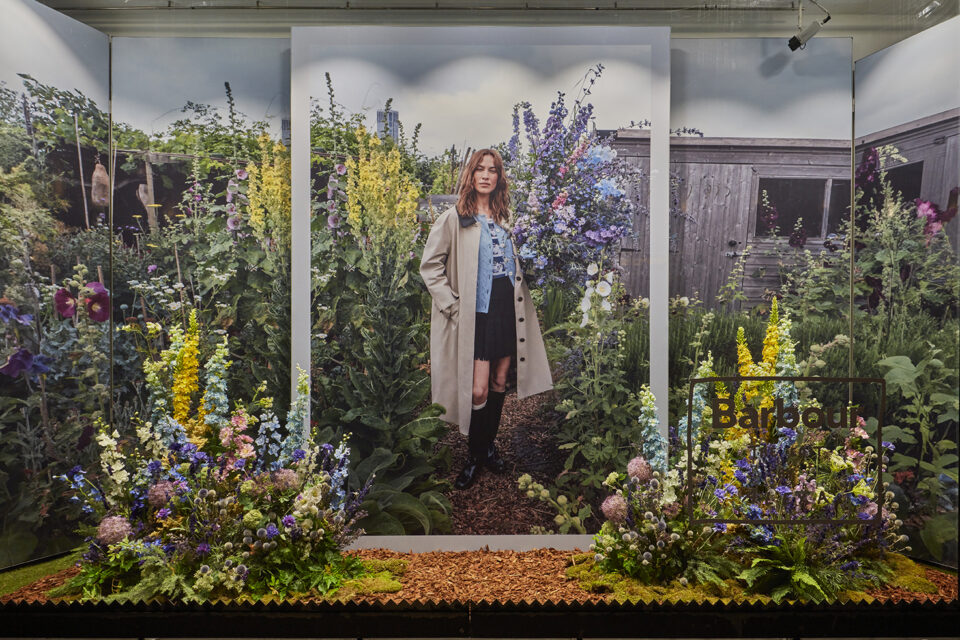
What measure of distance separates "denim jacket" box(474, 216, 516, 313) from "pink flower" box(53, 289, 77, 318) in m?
2.26

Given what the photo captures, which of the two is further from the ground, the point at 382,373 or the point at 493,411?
the point at 382,373

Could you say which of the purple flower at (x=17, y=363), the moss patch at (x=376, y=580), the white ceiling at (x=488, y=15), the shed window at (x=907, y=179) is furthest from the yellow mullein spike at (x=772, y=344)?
the purple flower at (x=17, y=363)

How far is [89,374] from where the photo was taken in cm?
330

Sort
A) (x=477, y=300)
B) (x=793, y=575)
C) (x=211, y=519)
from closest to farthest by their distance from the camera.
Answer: (x=793, y=575), (x=211, y=519), (x=477, y=300)

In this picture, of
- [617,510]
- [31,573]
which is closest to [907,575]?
[617,510]

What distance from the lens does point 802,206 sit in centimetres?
343

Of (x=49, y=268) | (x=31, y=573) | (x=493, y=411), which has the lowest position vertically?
(x=31, y=573)

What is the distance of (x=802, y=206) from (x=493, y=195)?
182cm

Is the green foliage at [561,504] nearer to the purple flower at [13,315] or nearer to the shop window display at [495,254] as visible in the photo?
the shop window display at [495,254]

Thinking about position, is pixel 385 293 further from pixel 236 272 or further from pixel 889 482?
pixel 889 482

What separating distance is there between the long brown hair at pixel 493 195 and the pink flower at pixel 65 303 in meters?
2.21

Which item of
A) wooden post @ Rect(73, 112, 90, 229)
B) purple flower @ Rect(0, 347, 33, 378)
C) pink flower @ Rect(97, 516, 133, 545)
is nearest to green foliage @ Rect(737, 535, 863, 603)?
pink flower @ Rect(97, 516, 133, 545)

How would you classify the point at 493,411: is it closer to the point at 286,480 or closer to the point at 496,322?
the point at 496,322

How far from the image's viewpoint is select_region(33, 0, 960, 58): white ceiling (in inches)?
125
